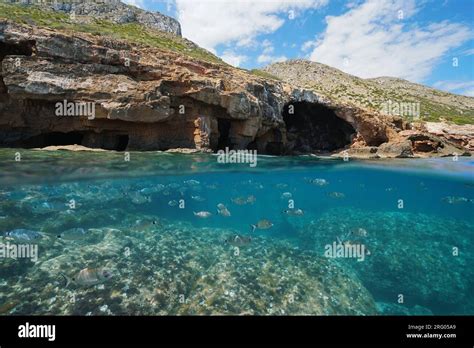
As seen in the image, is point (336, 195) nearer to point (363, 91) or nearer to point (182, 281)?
point (182, 281)

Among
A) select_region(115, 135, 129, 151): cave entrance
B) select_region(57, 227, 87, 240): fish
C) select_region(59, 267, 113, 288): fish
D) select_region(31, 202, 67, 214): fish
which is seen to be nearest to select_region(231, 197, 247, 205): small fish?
select_region(57, 227, 87, 240): fish

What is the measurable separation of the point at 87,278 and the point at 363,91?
282ft

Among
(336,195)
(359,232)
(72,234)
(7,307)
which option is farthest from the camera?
(336,195)

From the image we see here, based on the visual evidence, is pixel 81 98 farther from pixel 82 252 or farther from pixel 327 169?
pixel 327 169

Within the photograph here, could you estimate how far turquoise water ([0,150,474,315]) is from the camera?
757 cm

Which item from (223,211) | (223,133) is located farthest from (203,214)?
(223,133)

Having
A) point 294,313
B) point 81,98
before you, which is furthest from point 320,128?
point 294,313

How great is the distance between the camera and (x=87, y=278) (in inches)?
299

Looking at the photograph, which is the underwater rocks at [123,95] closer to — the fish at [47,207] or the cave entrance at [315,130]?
the cave entrance at [315,130]

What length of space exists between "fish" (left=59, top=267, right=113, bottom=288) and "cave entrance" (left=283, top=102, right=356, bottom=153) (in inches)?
1564

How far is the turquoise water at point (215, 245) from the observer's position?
7.57m

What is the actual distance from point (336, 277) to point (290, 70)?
91103mm

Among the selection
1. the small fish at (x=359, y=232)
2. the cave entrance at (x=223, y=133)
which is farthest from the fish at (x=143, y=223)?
the cave entrance at (x=223, y=133)
